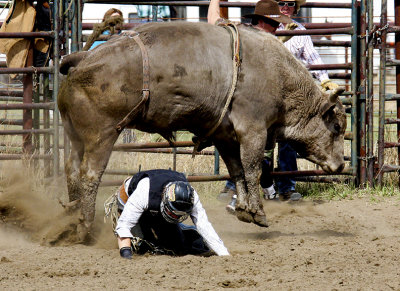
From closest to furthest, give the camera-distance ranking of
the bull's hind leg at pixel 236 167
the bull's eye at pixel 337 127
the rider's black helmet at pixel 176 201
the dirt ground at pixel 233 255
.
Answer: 1. the dirt ground at pixel 233 255
2. the rider's black helmet at pixel 176 201
3. the bull's hind leg at pixel 236 167
4. the bull's eye at pixel 337 127

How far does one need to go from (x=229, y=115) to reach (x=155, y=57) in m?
0.80

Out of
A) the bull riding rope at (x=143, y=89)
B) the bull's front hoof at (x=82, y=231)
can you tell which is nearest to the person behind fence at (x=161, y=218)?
the bull's front hoof at (x=82, y=231)

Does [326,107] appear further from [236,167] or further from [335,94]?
[236,167]

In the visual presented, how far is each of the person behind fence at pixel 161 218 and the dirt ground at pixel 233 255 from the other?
18 centimetres

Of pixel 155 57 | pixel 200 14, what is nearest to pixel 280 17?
pixel 155 57

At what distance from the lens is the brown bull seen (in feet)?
15.9

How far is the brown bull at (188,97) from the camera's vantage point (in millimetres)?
4859

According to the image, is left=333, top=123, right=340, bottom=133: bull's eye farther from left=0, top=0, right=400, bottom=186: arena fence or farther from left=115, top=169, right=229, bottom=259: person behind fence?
left=115, top=169, right=229, bottom=259: person behind fence

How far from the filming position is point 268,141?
576 cm

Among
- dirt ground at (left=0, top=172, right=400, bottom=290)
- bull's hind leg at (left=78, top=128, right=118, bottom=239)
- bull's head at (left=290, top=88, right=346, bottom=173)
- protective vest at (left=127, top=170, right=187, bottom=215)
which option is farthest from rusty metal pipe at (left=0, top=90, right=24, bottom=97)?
bull's head at (left=290, top=88, right=346, bottom=173)

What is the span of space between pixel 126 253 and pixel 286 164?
121 inches

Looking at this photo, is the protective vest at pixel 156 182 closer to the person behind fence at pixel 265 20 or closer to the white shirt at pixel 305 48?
the person behind fence at pixel 265 20

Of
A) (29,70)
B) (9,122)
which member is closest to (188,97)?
(29,70)

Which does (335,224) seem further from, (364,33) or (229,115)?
(364,33)
